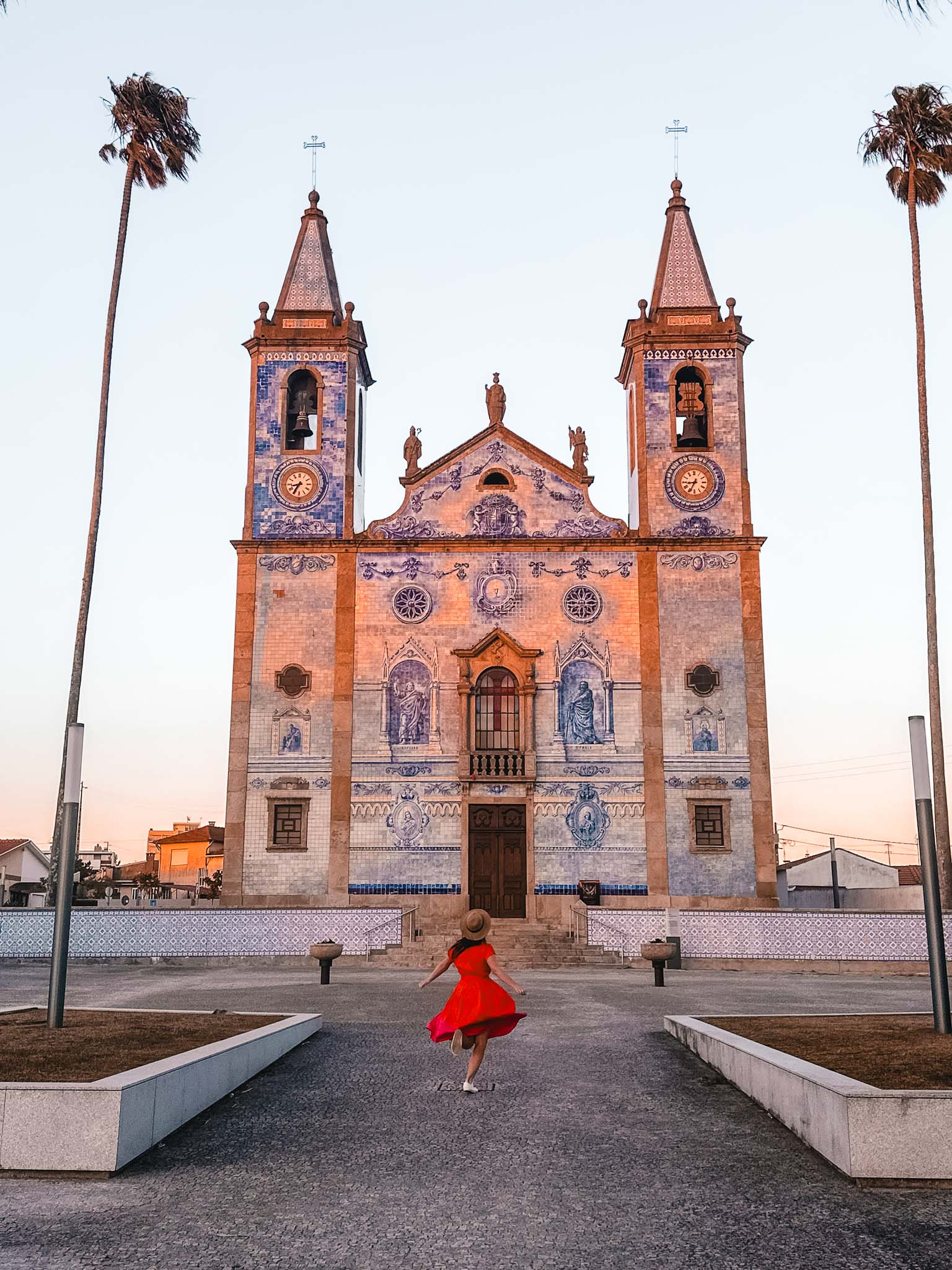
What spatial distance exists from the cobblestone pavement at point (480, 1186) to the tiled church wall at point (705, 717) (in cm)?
1589

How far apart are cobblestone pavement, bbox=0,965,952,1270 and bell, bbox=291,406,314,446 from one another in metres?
20.8

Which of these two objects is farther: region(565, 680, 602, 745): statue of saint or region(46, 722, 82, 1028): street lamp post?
region(565, 680, 602, 745): statue of saint

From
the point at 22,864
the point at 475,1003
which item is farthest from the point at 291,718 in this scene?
the point at 22,864

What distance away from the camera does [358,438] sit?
30328 mm

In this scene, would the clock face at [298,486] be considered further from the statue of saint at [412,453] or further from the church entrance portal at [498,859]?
the church entrance portal at [498,859]

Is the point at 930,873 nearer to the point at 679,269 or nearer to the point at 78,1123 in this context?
the point at 78,1123

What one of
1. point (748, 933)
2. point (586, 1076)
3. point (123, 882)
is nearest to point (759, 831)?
point (748, 933)

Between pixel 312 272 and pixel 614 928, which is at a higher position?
pixel 312 272

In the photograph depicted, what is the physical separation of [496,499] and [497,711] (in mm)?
5214

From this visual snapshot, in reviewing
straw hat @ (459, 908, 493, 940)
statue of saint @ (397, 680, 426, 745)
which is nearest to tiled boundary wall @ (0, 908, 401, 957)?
statue of saint @ (397, 680, 426, 745)

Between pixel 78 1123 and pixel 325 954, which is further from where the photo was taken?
pixel 325 954

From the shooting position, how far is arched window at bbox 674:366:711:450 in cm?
2897

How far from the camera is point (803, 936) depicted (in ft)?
75.6

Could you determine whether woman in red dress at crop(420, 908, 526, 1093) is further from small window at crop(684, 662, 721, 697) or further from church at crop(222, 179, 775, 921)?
small window at crop(684, 662, 721, 697)
